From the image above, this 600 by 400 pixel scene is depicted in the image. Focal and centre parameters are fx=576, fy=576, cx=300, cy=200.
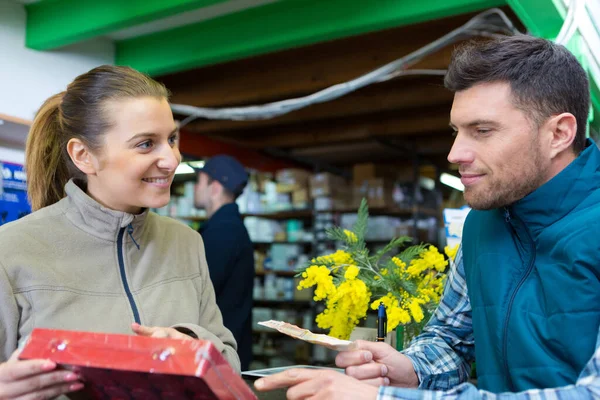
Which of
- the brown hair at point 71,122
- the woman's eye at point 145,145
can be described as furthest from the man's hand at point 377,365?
the brown hair at point 71,122

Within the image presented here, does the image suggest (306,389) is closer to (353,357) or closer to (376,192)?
(353,357)

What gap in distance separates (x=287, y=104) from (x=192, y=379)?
382 cm

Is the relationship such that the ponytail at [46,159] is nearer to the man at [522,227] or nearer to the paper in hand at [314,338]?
the paper in hand at [314,338]

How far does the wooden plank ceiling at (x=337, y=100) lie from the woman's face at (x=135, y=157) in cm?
232

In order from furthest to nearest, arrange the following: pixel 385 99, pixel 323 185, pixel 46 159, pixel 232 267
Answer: pixel 323 185, pixel 385 99, pixel 232 267, pixel 46 159

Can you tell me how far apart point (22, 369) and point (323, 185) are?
6488 millimetres

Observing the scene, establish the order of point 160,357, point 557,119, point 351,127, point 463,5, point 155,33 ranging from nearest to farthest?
point 160,357
point 557,119
point 463,5
point 155,33
point 351,127

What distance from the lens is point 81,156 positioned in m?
1.64

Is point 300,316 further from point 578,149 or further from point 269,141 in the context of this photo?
point 578,149

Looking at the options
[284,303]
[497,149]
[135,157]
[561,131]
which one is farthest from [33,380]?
[284,303]

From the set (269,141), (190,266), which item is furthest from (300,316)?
(190,266)

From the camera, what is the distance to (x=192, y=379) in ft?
2.95

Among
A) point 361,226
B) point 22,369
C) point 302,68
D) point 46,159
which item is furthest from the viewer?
point 302,68

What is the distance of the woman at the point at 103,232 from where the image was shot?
1426 millimetres
